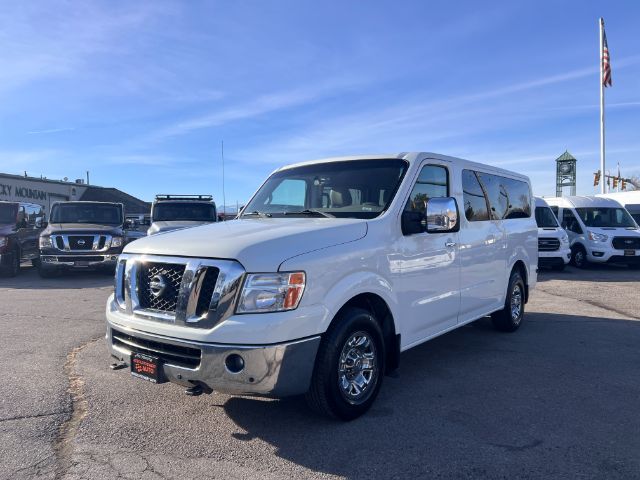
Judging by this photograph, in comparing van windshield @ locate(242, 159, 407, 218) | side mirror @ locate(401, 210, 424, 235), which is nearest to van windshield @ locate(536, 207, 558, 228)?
van windshield @ locate(242, 159, 407, 218)

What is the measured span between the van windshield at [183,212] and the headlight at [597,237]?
37.2 ft

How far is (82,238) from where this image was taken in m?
13.1

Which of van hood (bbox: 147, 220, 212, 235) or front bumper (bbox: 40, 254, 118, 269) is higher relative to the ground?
van hood (bbox: 147, 220, 212, 235)

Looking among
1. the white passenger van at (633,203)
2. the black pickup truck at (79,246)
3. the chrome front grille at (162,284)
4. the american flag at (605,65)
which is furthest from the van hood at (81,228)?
the american flag at (605,65)

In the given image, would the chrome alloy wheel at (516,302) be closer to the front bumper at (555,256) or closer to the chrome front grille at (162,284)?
the chrome front grille at (162,284)

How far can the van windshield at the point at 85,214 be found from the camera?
1412 centimetres

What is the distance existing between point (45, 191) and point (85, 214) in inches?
877

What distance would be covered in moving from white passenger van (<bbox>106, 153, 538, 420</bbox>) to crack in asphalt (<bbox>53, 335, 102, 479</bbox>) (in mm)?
510

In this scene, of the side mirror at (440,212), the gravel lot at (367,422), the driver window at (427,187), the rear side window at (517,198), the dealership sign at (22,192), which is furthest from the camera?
the dealership sign at (22,192)

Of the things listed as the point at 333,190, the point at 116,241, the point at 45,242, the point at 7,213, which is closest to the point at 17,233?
the point at 7,213

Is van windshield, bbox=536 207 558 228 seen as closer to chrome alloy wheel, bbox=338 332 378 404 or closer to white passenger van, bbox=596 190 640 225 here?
white passenger van, bbox=596 190 640 225

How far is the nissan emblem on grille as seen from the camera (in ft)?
12.1

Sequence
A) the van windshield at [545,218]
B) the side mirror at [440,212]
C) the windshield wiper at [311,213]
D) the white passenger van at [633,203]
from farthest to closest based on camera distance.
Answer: the white passenger van at [633,203], the van windshield at [545,218], the windshield wiper at [311,213], the side mirror at [440,212]

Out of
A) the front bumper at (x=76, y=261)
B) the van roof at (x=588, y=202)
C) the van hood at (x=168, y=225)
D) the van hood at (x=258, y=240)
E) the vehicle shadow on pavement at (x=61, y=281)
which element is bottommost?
the vehicle shadow on pavement at (x=61, y=281)
